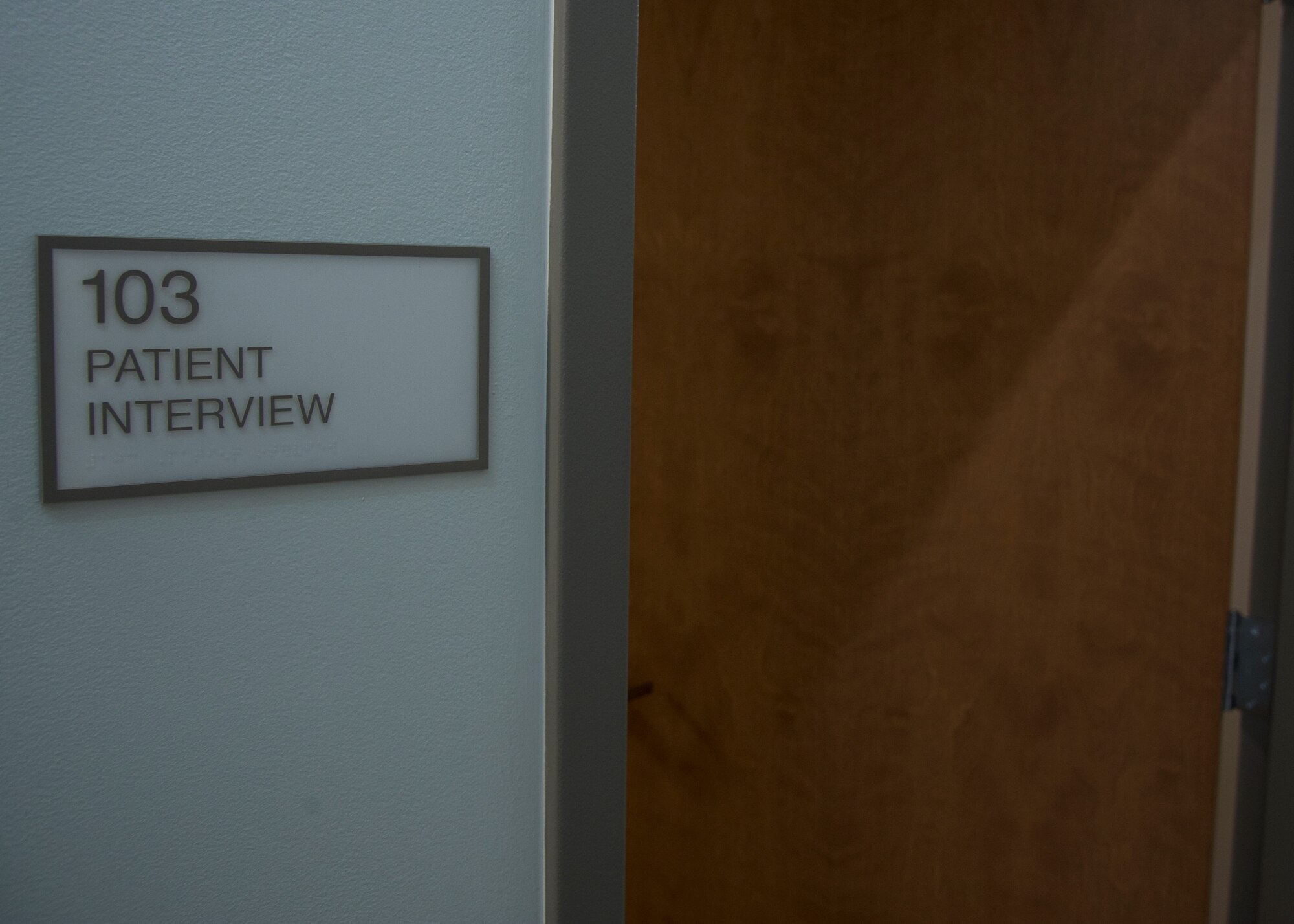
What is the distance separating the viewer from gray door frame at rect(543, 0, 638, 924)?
745 mm

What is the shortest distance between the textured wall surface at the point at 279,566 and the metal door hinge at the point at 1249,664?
86 cm

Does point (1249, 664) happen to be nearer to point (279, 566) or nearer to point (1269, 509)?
point (1269, 509)

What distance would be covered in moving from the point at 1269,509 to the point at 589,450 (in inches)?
33.3

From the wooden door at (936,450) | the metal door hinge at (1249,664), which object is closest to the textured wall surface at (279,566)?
the wooden door at (936,450)

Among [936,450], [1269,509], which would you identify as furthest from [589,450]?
[1269,509]

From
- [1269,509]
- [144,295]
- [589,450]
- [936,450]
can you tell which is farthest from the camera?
[936,450]

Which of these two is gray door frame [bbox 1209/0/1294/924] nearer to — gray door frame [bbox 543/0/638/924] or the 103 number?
gray door frame [bbox 543/0/638/924]

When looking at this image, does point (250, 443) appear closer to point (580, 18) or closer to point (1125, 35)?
point (580, 18)

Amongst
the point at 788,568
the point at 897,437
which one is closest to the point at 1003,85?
the point at 897,437

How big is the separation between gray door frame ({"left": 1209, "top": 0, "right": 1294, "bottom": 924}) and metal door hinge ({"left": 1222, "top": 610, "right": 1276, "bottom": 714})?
1 centimetres

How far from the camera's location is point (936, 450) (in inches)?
51.2

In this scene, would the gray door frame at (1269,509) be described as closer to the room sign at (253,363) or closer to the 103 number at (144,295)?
the room sign at (253,363)

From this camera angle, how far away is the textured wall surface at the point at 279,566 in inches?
24.0

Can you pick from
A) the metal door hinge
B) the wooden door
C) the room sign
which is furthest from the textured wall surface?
the metal door hinge
